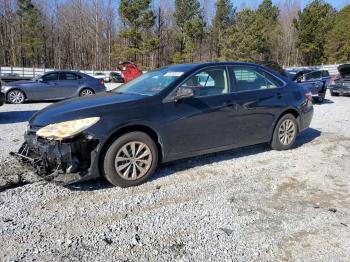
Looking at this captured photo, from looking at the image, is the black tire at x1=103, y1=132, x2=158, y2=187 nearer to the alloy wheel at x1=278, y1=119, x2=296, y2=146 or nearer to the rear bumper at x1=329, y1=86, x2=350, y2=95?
the alloy wheel at x1=278, y1=119, x2=296, y2=146

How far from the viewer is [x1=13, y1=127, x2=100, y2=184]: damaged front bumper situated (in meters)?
4.14

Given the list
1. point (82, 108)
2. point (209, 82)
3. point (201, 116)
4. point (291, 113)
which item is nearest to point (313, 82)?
point (291, 113)

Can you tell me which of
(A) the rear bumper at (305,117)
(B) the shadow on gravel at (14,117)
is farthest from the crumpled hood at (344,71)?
(B) the shadow on gravel at (14,117)

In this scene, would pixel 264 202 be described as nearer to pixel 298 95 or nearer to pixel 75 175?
pixel 75 175

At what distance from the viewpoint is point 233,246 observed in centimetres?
327

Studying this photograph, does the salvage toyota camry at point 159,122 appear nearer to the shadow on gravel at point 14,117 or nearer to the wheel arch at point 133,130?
the wheel arch at point 133,130

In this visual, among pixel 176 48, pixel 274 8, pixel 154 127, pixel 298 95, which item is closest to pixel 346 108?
pixel 298 95

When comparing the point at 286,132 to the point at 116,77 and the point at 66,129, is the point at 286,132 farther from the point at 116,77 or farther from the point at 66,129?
the point at 116,77

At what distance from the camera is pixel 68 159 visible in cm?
414

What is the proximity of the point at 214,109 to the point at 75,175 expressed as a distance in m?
2.24

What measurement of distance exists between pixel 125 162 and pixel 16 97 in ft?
34.9

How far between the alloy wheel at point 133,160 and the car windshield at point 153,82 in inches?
32.2

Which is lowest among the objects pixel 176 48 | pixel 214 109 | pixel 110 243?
pixel 110 243

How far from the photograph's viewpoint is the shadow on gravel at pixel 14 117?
31.2 ft
